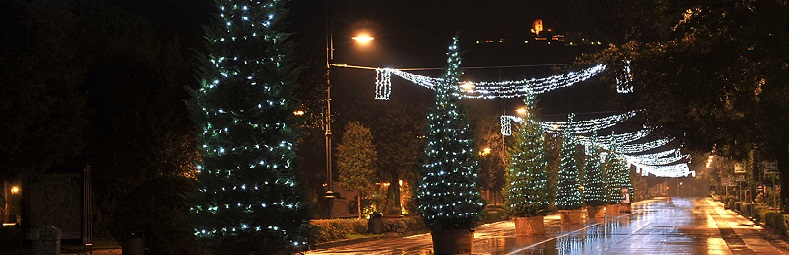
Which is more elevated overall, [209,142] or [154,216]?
[209,142]

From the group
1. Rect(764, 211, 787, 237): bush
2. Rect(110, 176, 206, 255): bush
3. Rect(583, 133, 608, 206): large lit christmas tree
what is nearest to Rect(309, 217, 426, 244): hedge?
Rect(110, 176, 206, 255): bush

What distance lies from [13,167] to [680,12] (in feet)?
53.3

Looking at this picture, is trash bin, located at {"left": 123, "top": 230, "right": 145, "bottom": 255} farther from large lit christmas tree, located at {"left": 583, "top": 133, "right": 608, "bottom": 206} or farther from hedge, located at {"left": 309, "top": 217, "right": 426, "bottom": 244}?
large lit christmas tree, located at {"left": 583, "top": 133, "right": 608, "bottom": 206}

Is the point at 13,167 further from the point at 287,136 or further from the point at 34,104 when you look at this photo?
the point at 287,136

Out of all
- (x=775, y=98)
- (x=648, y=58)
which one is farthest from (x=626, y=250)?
(x=648, y=58)

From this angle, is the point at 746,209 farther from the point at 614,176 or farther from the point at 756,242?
the point at 756,242

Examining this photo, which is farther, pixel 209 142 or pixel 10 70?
pixel 10 70

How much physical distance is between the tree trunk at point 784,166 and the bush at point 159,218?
25.6 metres

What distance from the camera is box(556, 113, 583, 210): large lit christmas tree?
174 feet

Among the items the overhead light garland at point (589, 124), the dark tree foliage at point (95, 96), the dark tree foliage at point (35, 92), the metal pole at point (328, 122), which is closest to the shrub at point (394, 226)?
the overhead light garland at point (589, 124)

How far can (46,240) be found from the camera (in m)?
18.2

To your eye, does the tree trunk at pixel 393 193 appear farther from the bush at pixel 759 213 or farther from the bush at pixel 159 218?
the bush at pixel 159 218

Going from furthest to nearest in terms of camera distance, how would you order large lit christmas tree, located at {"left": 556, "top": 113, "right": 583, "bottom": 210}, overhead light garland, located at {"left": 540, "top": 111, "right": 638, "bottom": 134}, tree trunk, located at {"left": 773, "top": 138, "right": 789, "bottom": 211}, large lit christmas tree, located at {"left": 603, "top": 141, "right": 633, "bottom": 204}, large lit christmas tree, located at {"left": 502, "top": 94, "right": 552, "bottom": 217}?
1. large lit christmas tree, located at {"left": 603, "top": 141, "right": 633, "bottom": 204}
2. large lit christmas tree, located at {"left": 556, "top": 113, "right": 583, "bottom": 210}
3. overhead light garland, located at {"left": 540, "top": 111, "right": 638, "bottom": 134}
4. large lit christmas tree, located at {"left": 502, "top": 94, "right": 552, "bottom": 217}
5. tree trunk, located at {"left": 773, "top": 138, "right": 789, "bottom": 211}

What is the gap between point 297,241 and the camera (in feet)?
52.4
